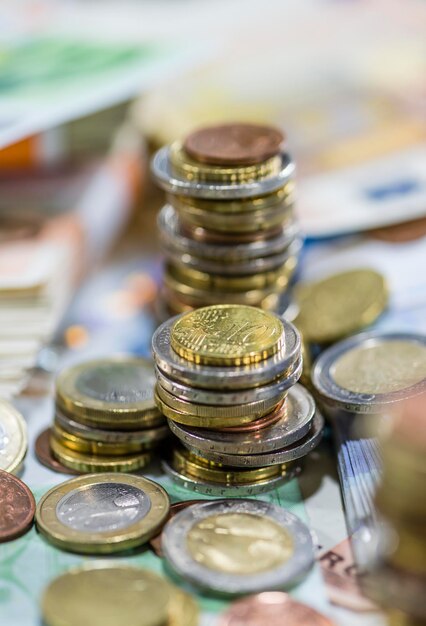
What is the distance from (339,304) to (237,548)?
565 millimetres

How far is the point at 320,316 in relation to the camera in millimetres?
1433

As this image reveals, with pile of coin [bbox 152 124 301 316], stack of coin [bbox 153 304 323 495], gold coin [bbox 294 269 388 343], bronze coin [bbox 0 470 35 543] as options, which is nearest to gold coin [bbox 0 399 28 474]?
bronze coin [bbox 0 470 35 543]

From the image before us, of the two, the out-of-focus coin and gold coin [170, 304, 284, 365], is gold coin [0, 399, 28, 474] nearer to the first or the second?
the out-of-focus coin

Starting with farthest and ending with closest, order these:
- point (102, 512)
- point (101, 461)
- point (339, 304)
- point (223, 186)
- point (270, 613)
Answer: point (339, 304) → point (223, 186) → point (101, 461) → point (102, 512) → point (270, 613)

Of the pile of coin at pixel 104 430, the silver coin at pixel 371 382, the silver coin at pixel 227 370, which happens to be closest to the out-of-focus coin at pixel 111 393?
the pile of coin at pixel 104 430

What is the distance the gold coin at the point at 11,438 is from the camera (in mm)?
1156

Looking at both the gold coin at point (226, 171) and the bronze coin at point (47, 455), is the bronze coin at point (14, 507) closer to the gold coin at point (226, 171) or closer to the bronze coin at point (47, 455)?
the bronze coin at point (47, 455)

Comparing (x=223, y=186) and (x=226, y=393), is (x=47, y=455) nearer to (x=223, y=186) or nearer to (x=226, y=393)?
(x=226, y=393)

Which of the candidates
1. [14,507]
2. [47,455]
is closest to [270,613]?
[14,507]

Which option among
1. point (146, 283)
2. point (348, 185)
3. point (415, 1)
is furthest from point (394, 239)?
point (415, 1)

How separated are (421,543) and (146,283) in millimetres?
955

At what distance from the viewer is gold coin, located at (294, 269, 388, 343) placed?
1396mm

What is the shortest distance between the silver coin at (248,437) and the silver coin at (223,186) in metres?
0.30

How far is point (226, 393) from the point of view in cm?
106
